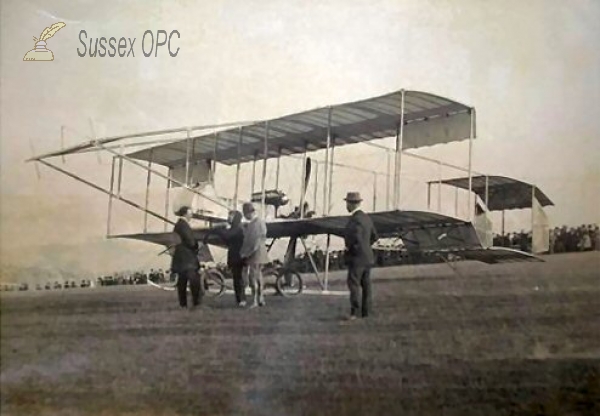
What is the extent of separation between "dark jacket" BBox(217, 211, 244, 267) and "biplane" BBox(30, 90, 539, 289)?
0.03 meters

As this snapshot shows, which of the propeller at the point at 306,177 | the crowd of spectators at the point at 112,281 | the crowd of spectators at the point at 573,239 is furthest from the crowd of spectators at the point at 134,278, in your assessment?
the crowd of spectators at the point at 573,239

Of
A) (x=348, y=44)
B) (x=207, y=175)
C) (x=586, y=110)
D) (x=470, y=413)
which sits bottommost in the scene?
(x=470, y=413)

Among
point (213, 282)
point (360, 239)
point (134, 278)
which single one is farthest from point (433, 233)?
point (134, 278)

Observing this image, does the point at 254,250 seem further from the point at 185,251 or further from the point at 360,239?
the point at 360,239

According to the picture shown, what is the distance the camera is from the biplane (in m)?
2.51

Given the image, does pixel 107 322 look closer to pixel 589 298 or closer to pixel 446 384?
pixel 446 384

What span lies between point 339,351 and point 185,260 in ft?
1.75

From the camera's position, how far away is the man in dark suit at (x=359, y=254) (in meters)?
2.55

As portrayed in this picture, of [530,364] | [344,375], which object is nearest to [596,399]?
[530,364]

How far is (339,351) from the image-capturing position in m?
2.53

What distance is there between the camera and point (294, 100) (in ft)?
8.84

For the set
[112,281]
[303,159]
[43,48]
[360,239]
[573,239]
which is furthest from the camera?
[43,48]

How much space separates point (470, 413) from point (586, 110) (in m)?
0.88

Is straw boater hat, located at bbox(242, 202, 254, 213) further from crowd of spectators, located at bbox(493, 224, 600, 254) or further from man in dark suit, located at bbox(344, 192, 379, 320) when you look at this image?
crowd of spectators, located at bbox(493, 224, 600, 254)
